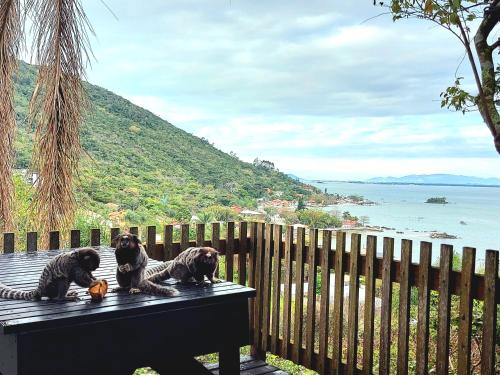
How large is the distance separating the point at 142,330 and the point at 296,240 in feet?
7.33

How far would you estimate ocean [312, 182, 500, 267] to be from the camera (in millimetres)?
6461

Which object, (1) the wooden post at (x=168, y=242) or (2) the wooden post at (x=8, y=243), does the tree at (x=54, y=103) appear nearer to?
(2) the wooden post at (x=8, y=243)

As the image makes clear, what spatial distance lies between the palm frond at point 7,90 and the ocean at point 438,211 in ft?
11.5

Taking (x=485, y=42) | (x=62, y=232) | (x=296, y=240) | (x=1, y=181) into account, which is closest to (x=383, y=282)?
(x=296, y=240)

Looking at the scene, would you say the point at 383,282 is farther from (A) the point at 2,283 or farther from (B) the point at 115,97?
(B) the point at 115,97

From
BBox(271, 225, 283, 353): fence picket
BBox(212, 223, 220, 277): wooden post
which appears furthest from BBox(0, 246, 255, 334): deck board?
BBox(271, 225, 283, 353): fence picket

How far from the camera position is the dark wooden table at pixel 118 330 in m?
1.98

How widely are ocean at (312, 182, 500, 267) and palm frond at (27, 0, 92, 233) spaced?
9.73ft

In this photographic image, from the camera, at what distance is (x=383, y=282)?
11.9 feet

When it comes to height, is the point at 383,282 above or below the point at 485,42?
below

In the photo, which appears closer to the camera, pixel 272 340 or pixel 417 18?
pixel 417 18

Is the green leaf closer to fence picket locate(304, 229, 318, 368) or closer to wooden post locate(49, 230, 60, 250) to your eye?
fence picket locate(304, 229, 318, 368)

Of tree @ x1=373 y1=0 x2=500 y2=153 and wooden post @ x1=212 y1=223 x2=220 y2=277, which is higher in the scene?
tree @ x1=373 y1=0 x2=500 y2=153

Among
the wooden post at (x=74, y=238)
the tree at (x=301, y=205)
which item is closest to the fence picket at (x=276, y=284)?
the wooden post at (x=74, y=238)
